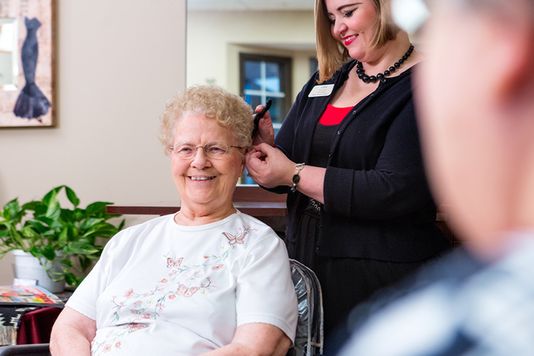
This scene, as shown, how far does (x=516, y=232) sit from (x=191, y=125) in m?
1.77

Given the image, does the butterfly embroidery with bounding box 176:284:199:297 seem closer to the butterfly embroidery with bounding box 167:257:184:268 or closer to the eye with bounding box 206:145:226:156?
the butterfly embroidery with bounding box 167:257:184:268

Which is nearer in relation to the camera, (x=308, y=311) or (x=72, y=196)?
(x=308, y=311)

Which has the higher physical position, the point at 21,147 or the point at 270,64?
the point at 270,64

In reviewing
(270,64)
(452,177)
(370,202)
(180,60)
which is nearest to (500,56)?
(452,177)

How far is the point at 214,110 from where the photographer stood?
2.02 m

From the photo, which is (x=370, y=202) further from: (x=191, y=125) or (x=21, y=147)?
(x=21, y=147)

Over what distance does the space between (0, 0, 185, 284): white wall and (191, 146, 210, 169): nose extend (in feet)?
4.84

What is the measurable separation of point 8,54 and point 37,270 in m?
1.09

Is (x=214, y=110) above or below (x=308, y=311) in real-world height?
above

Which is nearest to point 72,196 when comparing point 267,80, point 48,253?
point 48,253

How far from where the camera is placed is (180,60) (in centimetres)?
349

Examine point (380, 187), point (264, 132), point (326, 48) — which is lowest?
point (380, 187)

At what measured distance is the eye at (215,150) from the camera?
2027 mm

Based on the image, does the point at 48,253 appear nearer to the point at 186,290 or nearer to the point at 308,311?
the point at 186,290
